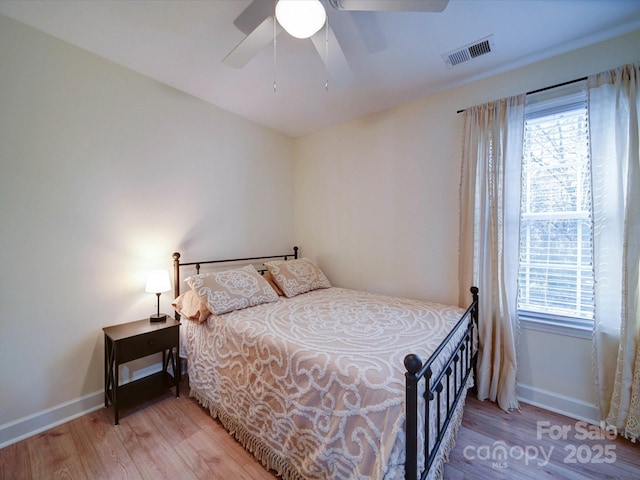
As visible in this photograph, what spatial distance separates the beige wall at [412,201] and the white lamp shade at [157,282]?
1.78 meters

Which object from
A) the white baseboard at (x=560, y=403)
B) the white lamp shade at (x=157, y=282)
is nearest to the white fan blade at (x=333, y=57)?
the white lamp shade at (x=157, y=282)

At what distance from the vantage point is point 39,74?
1.74 metres

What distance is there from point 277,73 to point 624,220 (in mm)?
2660

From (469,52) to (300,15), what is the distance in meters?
1.44

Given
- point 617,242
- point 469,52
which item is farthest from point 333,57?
point 617,242

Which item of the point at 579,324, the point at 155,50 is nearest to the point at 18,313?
the point at 155,50

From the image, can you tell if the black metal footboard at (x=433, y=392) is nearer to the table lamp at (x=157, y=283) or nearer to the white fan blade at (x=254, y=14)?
the white fan blade at (x=254, y=14)

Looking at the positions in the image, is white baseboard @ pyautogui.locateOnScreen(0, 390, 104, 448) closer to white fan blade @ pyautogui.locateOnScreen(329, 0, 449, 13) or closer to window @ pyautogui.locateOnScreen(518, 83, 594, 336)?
white fan blade @ pyautogui.locateOnScreen(329, 0, 449, 13)

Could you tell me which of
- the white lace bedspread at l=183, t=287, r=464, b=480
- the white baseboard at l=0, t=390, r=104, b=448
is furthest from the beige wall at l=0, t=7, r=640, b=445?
the white lace bedspread at l=183, t=287, r=464, b=480

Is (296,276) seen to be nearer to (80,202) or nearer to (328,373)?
(328,373)

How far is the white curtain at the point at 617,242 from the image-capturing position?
1619mm

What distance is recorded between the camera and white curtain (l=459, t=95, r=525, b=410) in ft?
6.52

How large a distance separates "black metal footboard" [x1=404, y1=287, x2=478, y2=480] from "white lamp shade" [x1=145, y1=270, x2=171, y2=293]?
1.93m

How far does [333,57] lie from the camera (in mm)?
1494
